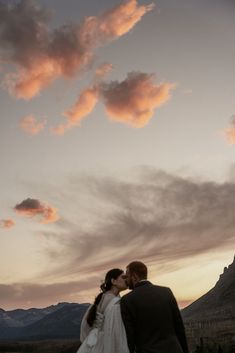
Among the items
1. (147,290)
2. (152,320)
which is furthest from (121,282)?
(152,320)

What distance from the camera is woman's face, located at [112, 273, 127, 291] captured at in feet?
25.5

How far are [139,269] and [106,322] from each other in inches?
41.6

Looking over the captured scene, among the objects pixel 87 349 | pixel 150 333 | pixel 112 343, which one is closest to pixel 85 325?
pixel 87 349

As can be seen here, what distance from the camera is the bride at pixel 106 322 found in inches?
286

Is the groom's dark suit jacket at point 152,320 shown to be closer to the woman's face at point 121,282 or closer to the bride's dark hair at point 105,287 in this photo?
the woman's face at point 121,282

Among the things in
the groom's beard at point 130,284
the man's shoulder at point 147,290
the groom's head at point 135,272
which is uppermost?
the groom's head at point 135,272

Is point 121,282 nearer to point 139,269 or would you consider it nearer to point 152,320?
point 139,269

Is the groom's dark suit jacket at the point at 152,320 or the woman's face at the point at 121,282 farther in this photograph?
the woman's face at the point at 121,282

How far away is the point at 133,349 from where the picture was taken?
276 inches

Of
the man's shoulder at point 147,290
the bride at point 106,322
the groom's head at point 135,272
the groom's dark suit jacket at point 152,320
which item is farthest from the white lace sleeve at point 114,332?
the groom's head at point 135,272

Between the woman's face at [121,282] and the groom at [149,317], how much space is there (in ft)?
1.49

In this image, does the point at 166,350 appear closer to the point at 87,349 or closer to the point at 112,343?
the point at 112,343

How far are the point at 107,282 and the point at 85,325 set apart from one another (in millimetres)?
888

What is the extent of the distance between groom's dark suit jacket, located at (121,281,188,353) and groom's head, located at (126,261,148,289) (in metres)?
0.09
